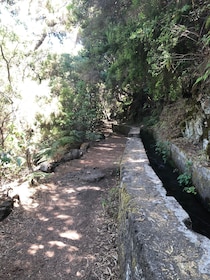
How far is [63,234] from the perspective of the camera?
3994mm

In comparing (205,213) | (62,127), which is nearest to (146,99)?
(62,127)

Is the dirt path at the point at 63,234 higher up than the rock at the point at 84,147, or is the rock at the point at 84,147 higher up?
the rock at the point at 84,147

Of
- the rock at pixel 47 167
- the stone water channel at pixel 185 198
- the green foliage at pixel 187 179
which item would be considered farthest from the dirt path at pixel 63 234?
the green foliage at pixel 187 179

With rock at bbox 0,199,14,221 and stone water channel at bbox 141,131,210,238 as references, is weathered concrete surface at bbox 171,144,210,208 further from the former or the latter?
rock at bbox 0,199,14,221

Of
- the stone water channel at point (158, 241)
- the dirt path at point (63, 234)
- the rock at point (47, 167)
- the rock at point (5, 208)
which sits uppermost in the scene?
the stone water channel at point (158, 241)

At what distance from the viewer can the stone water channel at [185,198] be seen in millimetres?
3885

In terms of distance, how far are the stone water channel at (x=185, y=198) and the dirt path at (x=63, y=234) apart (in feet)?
4.26

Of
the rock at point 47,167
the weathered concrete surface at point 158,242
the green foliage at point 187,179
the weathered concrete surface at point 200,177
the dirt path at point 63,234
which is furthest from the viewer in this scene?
the rock at point 47,167

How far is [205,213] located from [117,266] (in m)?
1.99

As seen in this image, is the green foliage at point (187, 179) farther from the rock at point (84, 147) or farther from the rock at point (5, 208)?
the rock at point (84, 147)

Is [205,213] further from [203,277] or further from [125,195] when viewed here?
[203,277]

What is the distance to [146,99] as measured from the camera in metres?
16.1

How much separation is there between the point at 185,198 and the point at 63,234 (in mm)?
2486

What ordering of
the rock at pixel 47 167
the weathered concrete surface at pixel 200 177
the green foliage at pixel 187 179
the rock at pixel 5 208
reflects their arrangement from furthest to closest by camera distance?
the rock at pixel 47 167 → the green foliage at pixel 187 179 → the rock at pixel 5 208 → the weathered concrete surface at pixel 200 177
